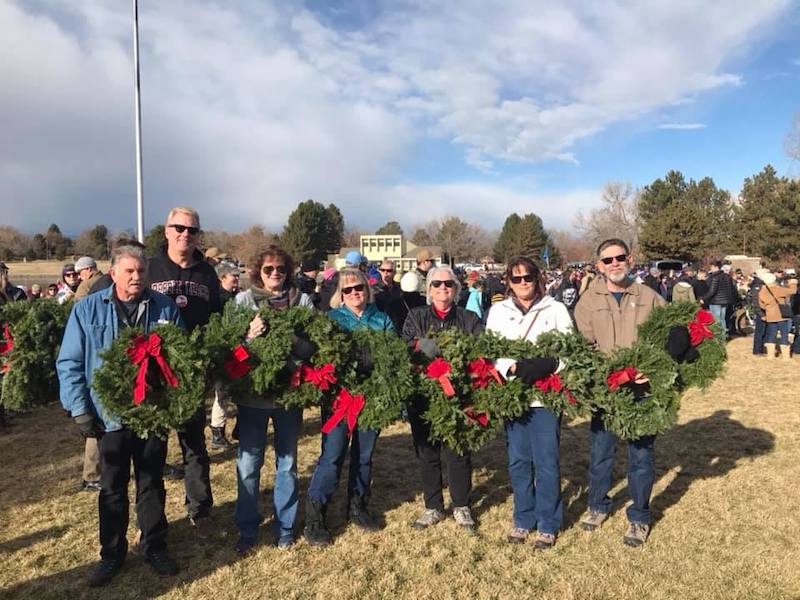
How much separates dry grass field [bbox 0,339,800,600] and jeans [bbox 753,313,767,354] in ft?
27.3

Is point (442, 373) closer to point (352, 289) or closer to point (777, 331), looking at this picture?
point (352, 289)

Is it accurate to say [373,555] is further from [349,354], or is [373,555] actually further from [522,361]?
[522,361]

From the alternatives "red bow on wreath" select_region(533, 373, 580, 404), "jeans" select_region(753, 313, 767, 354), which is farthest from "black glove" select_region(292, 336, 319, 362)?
"jeans" select_region(753, 313, 767, 354)

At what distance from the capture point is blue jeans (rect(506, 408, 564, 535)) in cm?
436

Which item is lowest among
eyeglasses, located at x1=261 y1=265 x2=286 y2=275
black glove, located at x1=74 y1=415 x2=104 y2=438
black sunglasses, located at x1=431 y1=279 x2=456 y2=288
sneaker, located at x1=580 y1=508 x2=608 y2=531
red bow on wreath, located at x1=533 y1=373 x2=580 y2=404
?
sneaker, located at x1=580 y1=508 x2=608 y2=531

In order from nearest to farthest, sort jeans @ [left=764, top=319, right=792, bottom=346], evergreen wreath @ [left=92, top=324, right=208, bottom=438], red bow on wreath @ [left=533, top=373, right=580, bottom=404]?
evergreen wreath @ [left=92, top=324, right=208, bottom=438]
red bow on wreath @ [left=533, top=373, right=580, bottom=404]
jeans @ [left=764, top=319, right=792, bottom=346]

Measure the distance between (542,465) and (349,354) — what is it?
186 cm

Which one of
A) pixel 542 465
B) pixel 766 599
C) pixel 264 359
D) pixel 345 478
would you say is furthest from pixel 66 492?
pixel 766 599

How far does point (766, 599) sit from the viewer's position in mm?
3838

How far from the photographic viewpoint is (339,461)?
4.57 m

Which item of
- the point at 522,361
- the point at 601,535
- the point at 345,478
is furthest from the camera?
the point at 345,478

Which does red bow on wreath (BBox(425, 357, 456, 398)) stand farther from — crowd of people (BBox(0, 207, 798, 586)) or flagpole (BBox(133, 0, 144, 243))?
flagpole (BBox(133, 0, 144, 243))

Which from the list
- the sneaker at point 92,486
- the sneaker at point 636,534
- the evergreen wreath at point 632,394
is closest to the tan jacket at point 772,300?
the sneaker at point 636,534

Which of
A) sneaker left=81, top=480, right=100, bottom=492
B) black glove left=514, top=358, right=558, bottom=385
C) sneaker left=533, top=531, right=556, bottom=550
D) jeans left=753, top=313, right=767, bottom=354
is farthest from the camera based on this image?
jeans left=753, top=313, right=767, bottom=354
